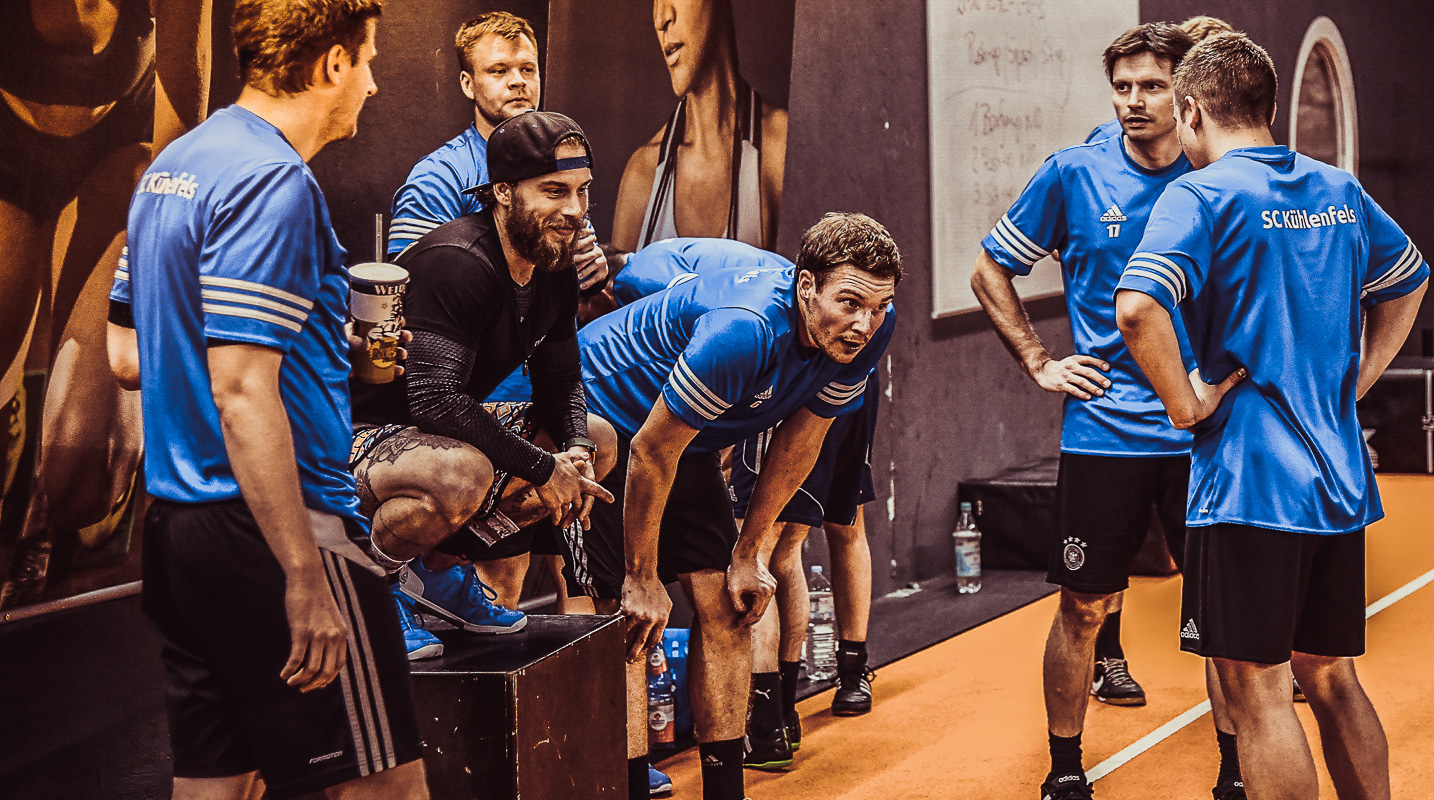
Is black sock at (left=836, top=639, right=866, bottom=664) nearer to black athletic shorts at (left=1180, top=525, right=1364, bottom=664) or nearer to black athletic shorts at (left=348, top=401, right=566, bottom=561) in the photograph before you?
black athletic shorts at (left=348, top=401, right=566, bottom=561)

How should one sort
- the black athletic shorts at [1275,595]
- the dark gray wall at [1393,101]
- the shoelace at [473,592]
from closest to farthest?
1. the black athletic shorts at [1275,595]
2. the shoelace at [473,592]
3. the dark gray wall at [1393,101]

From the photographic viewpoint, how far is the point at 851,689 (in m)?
4.67

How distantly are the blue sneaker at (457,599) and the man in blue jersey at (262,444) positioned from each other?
88cm

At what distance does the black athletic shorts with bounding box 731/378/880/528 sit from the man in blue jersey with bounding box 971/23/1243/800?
97 cm

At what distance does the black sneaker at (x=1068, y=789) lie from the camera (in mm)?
3582

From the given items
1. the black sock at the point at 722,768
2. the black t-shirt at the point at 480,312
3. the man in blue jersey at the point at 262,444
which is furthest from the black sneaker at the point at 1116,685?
the man in blue jersey at the point at 262,444

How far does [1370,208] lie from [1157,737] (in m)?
2.01

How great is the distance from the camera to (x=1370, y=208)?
287 cm

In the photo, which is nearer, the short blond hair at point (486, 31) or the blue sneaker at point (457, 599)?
the blue sneaker at point (457, 599)

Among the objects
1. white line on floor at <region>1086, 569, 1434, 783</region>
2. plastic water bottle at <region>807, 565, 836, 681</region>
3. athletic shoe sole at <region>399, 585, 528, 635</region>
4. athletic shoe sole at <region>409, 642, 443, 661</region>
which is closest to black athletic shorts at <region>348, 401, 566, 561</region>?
athletic shoe sole at <region>399, 585, 528, 635</region>

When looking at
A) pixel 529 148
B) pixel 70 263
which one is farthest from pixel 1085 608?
pixel 70 263

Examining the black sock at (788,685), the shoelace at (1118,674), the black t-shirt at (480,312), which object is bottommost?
the shoelace at (1118,674)

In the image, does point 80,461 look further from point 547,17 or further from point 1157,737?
point 1157,737

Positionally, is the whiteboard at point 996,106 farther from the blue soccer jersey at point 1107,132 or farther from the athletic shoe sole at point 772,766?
the athletic shoe sole at point 772,766
